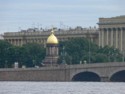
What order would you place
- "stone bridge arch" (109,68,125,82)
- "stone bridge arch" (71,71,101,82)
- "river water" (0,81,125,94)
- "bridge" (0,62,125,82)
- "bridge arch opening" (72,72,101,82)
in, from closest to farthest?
"river water" (0,81,125,94)
"stone bridge arch" (109,68,125,82)
"bridge" (0,62,125,82)
"stone bridge arch" (71,71,101,82)
"bridge arch opening" (72,72,101,82)

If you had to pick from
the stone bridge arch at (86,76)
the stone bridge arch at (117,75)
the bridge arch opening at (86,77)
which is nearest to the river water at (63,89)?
the stone bridge arch at (117,75)

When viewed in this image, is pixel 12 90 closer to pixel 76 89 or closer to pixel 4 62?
pixel 76 89

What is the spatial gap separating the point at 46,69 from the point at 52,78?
1333 millimetres

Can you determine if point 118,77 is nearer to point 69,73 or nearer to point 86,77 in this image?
point 86,77

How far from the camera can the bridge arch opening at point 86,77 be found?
182250 millimetres

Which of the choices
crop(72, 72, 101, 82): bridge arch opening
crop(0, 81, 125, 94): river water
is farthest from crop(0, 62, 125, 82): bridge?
crop(0, 81, 125, 94): river water

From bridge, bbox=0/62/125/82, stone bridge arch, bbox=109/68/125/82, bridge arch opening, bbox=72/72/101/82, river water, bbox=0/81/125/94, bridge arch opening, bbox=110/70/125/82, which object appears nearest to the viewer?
river water, bbox=0/81/125/94

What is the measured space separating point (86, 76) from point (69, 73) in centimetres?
443

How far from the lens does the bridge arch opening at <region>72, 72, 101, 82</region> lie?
182250mm

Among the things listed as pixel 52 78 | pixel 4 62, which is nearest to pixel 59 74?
pixel 52 78

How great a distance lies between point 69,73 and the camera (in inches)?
7141

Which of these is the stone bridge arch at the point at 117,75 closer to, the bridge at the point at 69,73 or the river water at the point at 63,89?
the bridge at the point at 69,73

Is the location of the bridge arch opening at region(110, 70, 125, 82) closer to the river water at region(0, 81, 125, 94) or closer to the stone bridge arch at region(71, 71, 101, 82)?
the stone bridge arch at region(71, 71, 101, 82)

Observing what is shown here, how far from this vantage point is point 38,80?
597 ft
